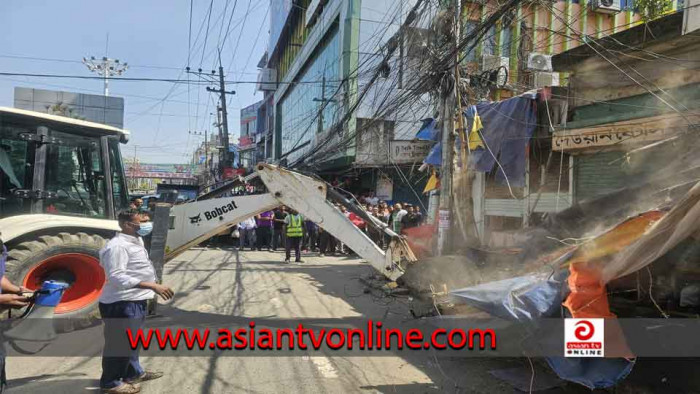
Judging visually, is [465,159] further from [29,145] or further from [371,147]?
[371,147]

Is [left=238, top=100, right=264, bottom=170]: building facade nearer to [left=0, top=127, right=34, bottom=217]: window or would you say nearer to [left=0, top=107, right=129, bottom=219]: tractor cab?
[left=0, top=107, right=129, bottom=219]: tractor cab

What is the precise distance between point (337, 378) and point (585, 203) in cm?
400

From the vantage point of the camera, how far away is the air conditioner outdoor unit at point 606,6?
17.5 m

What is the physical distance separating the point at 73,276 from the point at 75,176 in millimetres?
1364

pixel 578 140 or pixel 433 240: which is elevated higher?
pixel 578 140

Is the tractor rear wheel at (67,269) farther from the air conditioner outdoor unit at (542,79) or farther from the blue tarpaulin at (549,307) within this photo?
the air conditioner outdoor unit at (542,79)

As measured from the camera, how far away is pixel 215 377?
15.2ft

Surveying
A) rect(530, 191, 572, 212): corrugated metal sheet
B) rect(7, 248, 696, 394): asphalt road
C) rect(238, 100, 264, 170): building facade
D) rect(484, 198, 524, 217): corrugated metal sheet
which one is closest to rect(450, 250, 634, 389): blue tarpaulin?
rect(7, 248, 696, 394): asphalt road

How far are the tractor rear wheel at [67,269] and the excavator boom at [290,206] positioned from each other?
1.00 metres

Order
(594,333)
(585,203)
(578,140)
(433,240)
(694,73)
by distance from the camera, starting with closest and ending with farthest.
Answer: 1. (594,333)
2. (585,203)
3. (694,73)
4. (578,140)
5. (433,240)

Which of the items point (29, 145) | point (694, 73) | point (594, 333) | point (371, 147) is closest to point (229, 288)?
point (29, 145)

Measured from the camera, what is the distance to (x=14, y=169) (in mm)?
5941

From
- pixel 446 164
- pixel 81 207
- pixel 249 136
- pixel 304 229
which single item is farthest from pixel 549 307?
pixel 249 136

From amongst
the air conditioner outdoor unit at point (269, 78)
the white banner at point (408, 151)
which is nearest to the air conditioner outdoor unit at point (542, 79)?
the white banner at point (408, 151)
